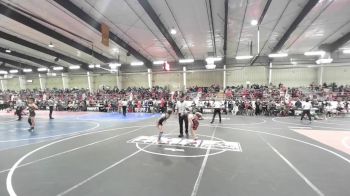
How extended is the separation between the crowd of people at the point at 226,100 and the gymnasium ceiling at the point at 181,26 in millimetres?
4689

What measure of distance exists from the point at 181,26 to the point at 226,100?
8.99 metres

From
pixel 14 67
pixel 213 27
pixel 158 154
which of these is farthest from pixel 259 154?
pixel 14 67

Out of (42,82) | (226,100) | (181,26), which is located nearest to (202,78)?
(226,100)

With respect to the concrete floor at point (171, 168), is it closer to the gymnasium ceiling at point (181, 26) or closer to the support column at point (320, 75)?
the gymnasium ceiling at point (181, 26)

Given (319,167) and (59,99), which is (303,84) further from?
(59,99)

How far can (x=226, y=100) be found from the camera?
2392cm

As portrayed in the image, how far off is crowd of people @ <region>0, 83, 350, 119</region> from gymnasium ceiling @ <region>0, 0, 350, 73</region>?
4.69 metres

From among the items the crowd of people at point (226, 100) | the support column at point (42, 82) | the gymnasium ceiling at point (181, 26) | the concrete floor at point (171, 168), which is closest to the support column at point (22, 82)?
the support column at point (42, 82)

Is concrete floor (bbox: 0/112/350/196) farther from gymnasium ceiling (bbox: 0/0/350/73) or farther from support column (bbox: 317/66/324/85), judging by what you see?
support column (bbox: 317/66/324/85)

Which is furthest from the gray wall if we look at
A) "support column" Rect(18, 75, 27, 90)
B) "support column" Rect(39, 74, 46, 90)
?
"support column" Rect(18, 75, 27, 90)

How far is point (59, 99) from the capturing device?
3050 cm

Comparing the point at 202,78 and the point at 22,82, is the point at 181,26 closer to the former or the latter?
the point at 202,78

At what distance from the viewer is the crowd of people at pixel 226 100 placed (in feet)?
69.2

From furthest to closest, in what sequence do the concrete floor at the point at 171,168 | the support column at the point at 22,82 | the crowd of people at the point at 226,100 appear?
the support column at the point at 22,82 → the crowd of people at the point at 226,100 → the concrete floor at the point at 171,168
